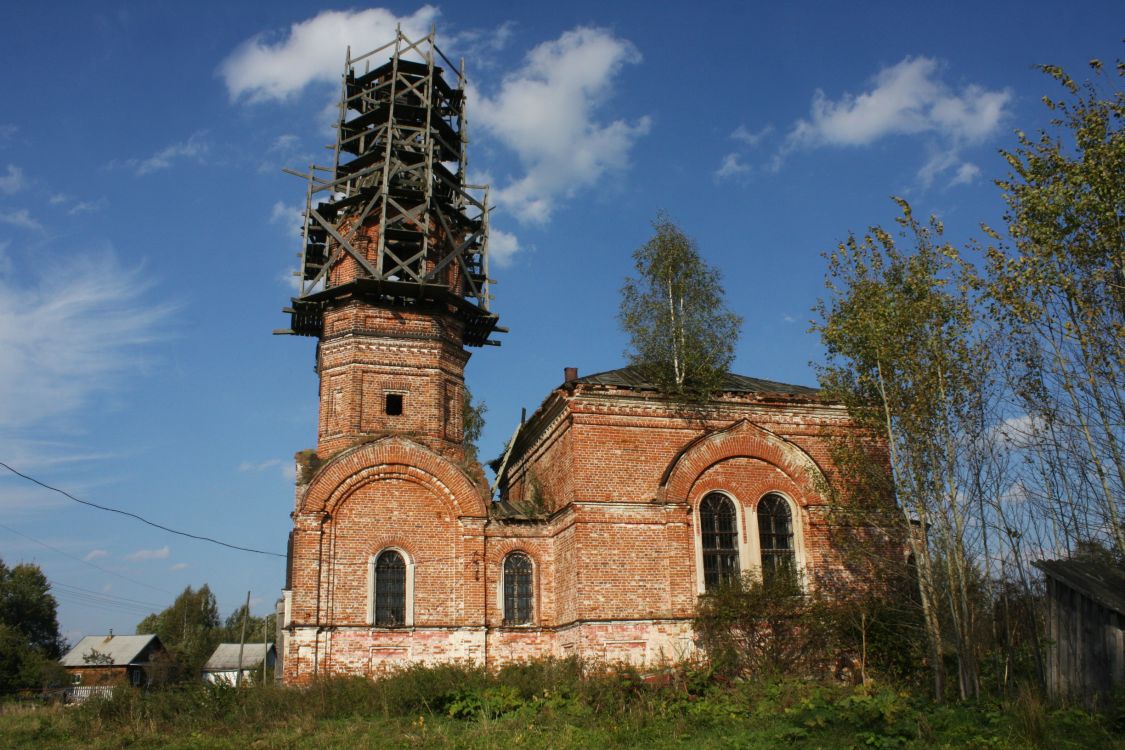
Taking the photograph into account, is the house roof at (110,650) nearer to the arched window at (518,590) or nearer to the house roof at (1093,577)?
the arched window at (518,590)

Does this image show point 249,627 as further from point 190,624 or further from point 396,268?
point 396,268

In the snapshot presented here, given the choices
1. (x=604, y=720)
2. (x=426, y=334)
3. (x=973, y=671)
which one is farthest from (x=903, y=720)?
(x=426, y=334)

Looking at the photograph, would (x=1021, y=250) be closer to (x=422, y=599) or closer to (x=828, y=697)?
(x=828, y=697)

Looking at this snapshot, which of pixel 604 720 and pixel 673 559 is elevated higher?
pixel 673 559

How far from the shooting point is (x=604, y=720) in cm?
1215

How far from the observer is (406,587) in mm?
18266

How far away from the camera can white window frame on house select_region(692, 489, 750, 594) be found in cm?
1795

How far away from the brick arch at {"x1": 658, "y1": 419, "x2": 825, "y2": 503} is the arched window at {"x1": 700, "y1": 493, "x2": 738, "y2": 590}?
68cm

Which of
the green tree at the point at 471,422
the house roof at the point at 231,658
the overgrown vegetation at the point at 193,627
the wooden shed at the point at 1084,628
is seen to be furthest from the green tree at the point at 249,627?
the wooden shed at the point at 1084,628

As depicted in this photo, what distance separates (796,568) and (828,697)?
5911mm

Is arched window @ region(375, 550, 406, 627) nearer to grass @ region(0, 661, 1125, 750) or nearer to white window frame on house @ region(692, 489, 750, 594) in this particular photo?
grass @ region(0, 661, 1125, 750)

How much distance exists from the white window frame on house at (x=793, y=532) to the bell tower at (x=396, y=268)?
6.65m

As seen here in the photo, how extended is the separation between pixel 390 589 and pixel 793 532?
8.65 m

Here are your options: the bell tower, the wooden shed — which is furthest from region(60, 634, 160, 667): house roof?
the wooden shed
